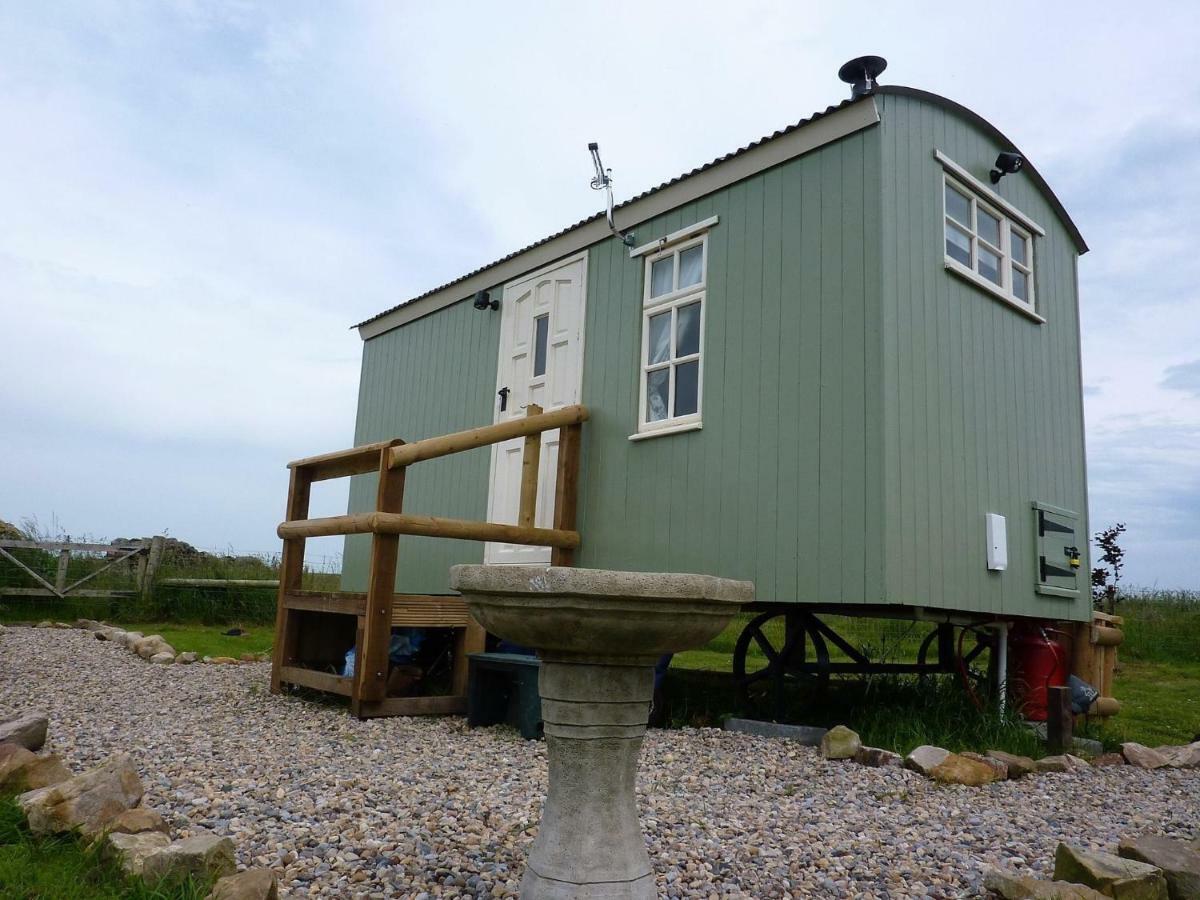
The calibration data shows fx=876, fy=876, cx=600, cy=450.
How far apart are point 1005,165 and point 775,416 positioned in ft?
Answer: 8.81

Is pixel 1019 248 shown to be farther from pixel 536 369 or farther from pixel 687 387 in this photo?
pixel 536 369

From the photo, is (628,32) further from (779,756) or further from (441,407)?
(779,756)

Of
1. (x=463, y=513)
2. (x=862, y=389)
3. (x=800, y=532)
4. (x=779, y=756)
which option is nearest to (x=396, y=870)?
(x=779, y=756)

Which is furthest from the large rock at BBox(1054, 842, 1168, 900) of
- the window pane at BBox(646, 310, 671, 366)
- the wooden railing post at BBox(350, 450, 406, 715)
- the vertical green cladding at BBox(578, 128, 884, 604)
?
the window pane at BBox(646, 310, 671, 366)

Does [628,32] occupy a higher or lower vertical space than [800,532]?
higher

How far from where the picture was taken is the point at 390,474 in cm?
561

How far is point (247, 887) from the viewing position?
6.89 ft

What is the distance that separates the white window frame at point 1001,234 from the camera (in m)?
5.73

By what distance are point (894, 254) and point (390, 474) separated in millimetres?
3363

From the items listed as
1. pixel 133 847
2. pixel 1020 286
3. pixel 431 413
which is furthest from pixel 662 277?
pixel 133 847

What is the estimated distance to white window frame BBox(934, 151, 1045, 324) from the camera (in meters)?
5.73

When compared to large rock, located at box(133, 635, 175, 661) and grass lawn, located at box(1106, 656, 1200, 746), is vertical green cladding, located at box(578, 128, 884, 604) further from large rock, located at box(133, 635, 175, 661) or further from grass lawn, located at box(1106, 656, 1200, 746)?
large rock, located at box(133, 635, 175, 661)

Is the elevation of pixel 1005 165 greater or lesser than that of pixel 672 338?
greater

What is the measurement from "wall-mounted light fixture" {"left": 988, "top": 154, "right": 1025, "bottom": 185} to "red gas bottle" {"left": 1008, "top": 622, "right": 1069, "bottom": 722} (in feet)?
10.6
